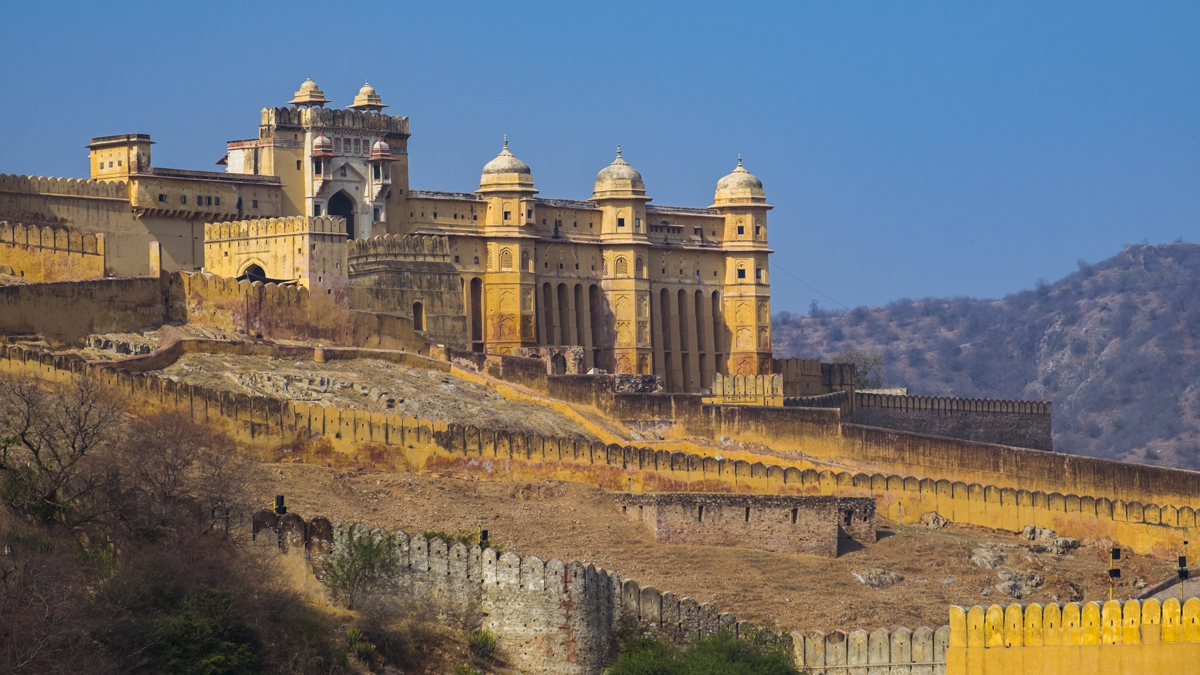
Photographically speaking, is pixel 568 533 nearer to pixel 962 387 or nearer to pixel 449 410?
pixel 449 410

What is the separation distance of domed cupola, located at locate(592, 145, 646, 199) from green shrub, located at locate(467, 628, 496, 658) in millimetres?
39613

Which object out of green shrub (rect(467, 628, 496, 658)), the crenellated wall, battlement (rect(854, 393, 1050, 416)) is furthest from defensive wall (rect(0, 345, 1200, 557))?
battlement (rect(854, 393, 1050, 416))

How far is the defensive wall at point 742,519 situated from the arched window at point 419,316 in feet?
68.1

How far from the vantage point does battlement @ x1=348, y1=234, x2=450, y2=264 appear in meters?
63.7

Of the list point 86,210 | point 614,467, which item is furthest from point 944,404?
point 614,467

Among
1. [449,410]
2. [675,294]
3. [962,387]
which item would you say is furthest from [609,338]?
[962,387]

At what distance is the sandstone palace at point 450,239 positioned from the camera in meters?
61.0

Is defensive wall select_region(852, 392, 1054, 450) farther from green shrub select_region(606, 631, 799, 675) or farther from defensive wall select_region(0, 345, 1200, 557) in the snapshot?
green shrub select_region(606, 631, 799, 675)

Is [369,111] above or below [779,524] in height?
above

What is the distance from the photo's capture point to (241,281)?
56.3 meters

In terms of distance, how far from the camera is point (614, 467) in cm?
4688

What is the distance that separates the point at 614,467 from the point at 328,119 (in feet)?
78.9

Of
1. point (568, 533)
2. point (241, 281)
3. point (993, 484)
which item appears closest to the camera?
point (568, 533)

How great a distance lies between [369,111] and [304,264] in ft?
37.4
